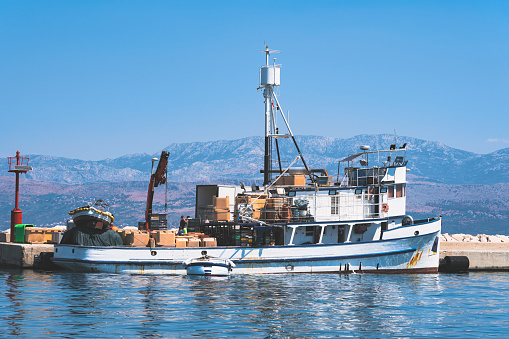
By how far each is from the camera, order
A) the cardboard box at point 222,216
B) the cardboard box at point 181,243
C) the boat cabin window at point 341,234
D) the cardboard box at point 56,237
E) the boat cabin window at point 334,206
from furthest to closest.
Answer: the cardboard box at point 56,237, the boat cabin window at point 341,234, the cardboard box at point 222,216, the boat cabin window at point 334,206, the cardboard box at point 181,243

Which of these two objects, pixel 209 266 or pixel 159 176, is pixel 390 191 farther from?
pixel 159 176

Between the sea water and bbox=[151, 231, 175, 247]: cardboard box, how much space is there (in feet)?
7.21

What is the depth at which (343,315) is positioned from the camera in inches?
1077

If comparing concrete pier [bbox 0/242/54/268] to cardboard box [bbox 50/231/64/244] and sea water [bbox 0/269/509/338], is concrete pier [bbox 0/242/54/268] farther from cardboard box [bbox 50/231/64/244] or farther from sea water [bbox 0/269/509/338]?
sea water [bbox 0/269/509/338]

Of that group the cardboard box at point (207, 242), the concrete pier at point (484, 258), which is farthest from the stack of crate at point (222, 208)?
the concrete pier at point (484, 258)

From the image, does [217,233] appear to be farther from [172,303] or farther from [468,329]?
[468,329]

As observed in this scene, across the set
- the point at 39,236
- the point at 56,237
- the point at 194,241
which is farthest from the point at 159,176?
the point at 39,236

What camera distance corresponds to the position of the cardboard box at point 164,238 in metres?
39.2

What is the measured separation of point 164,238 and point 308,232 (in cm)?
732

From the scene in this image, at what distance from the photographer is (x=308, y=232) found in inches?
1614

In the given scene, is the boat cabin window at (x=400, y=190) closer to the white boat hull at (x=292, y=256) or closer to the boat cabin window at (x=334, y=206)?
the white boat hull at (x=292, y=256)

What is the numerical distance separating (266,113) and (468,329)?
74.0 ft

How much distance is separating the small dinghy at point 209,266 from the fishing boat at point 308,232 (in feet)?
1.37

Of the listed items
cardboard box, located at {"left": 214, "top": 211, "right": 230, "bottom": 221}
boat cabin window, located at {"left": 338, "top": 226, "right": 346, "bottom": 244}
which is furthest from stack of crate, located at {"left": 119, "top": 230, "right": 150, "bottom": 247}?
boat cabin window, located at {"left": 338, "top": 226, "right": 346, "bottom": 244}
